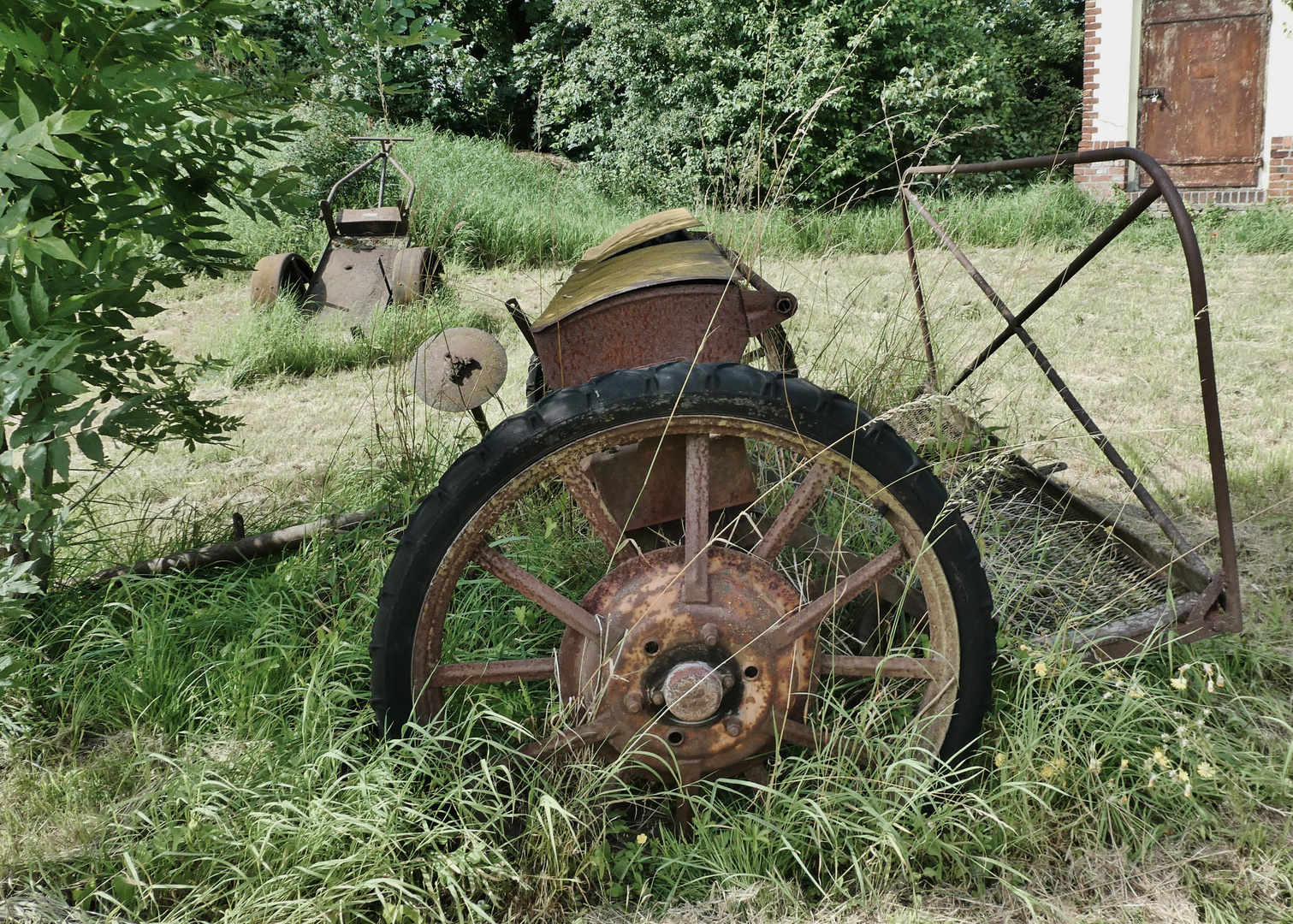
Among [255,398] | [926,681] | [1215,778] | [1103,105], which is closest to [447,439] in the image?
[255,398]

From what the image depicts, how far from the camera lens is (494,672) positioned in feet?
6.91

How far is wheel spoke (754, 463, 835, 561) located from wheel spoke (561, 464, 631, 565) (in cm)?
32

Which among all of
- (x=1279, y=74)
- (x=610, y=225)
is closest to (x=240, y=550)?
(x=610, y=225)

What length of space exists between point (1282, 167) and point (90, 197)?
41.3ft

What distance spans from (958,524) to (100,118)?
2.27 m

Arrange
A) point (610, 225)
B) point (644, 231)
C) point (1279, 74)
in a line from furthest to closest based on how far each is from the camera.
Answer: point (1279, 74)
point (610, 225)
point (644, 231)

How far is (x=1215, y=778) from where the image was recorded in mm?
2160

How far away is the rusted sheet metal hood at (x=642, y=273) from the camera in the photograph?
2.39 metres

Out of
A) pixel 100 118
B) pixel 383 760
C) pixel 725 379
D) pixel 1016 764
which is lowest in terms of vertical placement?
pixel 1016 764

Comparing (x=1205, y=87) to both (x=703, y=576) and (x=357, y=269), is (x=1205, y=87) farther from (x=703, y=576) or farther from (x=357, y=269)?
(x=703, y=576)

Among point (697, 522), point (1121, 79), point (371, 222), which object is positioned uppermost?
point (1121, 79)

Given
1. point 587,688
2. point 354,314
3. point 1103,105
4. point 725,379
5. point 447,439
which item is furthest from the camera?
point 1103,105

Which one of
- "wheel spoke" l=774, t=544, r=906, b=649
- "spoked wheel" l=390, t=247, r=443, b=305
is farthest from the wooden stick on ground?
"spoked wheel" l=390, t=247, r=443, b=305

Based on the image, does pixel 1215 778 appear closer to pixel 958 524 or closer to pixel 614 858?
pixel 958 524
